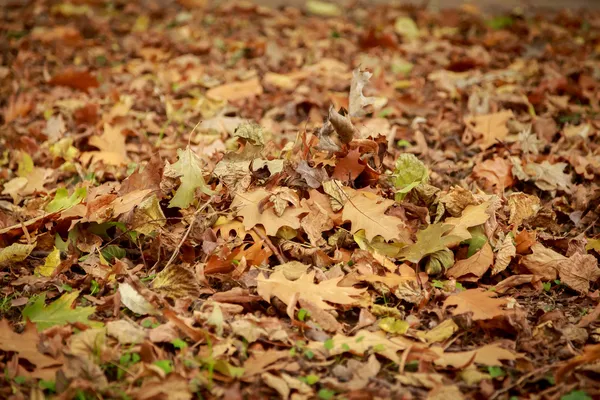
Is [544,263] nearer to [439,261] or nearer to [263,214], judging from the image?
[439,261]

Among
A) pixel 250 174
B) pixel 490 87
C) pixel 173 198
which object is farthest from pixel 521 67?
pixel 173 198

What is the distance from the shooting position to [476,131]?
338cm

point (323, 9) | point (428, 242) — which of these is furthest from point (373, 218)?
point (323, 9)

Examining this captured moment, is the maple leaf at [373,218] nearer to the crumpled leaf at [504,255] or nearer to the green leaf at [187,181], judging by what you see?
the crumpled leaf at [504,255]

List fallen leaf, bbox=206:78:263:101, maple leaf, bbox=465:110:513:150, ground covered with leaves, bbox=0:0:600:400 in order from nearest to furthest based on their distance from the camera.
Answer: ground covered with leaves, bbox=0:0:600:400 < maple leaf, bbox=465:110:513:150 < fallen leaf, bbox=206:78:263:101

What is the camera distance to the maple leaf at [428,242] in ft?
7.13

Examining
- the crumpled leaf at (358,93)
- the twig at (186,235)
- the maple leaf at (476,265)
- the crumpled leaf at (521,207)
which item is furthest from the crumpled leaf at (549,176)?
the twig at (186,235)

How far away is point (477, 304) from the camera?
2.01m

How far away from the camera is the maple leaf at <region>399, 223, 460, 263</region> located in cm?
217

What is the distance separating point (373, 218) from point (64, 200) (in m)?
1.28

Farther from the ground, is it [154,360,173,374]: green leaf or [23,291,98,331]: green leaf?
[23,291,98,331]: green leaf

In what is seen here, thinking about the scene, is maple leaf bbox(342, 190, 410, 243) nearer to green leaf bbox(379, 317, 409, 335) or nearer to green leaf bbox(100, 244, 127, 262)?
green leaf bbox(379, 317, 409, 335)

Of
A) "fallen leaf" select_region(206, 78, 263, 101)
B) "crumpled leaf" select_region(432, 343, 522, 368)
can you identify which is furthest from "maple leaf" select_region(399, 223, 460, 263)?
"fallen leaf" select_region(206, 78, 263, 101)

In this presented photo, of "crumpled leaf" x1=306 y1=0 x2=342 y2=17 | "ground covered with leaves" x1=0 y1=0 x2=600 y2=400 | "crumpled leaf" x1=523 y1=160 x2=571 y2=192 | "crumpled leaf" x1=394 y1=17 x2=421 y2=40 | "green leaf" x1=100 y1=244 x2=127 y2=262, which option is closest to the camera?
"ground covered with leaves" x1=0 y1=0 x2=600 y2=400
